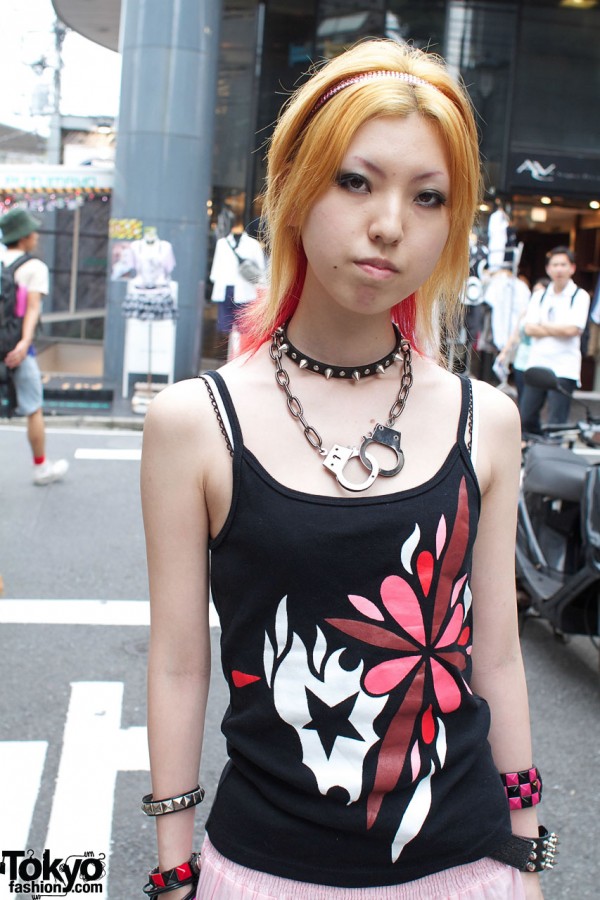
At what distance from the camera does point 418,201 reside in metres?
1.33

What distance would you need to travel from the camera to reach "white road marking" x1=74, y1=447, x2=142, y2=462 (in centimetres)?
932

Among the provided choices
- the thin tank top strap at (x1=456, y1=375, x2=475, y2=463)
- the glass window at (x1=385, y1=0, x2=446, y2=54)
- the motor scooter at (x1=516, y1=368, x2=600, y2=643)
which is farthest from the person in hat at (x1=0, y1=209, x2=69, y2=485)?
the glass window at (x1=385, y1=0, x2=446, y2=54)

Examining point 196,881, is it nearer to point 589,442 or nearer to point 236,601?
point 236,601

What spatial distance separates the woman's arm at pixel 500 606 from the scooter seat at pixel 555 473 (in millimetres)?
3342

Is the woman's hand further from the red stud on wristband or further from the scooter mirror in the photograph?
the scooter mirror

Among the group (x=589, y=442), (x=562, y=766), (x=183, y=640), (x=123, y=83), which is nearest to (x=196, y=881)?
(x=183, y=640)

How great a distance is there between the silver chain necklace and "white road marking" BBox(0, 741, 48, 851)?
2.28m

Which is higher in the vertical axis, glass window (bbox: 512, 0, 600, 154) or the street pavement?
glass window (bbox: 512, 0, 600, 154)

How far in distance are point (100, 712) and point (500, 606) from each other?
289cm

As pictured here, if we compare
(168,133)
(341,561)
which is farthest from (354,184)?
(168,133)

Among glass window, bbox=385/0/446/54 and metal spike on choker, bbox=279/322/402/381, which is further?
→ glass window, bbox=385/0/446/54

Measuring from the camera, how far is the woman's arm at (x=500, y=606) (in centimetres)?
147

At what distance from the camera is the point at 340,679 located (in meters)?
1.32

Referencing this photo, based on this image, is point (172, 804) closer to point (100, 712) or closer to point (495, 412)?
point (495, 412)
